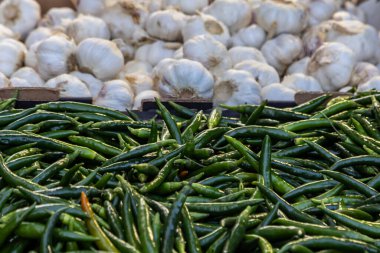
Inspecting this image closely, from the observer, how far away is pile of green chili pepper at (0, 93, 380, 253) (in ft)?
7.83

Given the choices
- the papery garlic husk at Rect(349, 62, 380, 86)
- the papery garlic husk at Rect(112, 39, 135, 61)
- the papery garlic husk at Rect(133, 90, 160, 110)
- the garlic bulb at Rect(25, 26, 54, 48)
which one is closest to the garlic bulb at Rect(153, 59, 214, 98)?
the papery garlic husk at Rect(133, 90, 160, 110)

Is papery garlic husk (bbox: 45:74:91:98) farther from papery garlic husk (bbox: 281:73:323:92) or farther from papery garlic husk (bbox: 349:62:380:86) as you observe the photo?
papery garlic husk (bbox: 349:62:380:86)

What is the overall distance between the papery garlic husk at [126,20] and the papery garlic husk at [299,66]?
1.56 m

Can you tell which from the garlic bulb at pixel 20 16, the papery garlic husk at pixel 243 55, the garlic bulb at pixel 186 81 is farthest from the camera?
the garlic bulb at pixel 20 16

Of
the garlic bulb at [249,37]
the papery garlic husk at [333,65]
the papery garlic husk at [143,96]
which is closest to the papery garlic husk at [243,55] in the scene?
the garlic bulb at [249,37]

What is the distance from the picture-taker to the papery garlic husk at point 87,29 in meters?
6.39

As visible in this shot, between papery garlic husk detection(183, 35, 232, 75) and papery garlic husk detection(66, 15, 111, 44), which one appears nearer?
papery garlic husk detection(183, 35, 232, 75)

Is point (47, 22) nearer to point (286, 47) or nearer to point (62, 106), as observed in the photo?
point (286, 47)

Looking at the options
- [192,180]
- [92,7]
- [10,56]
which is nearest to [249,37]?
[92,7]

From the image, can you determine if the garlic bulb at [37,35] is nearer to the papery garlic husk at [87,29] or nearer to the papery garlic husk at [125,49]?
the papery garlic husk at [87,29]

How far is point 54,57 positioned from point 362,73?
9.81ft

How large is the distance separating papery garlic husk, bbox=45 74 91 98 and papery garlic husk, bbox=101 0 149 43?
136cm

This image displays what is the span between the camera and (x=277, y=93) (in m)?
5.36

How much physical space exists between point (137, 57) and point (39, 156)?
12.0 ft
